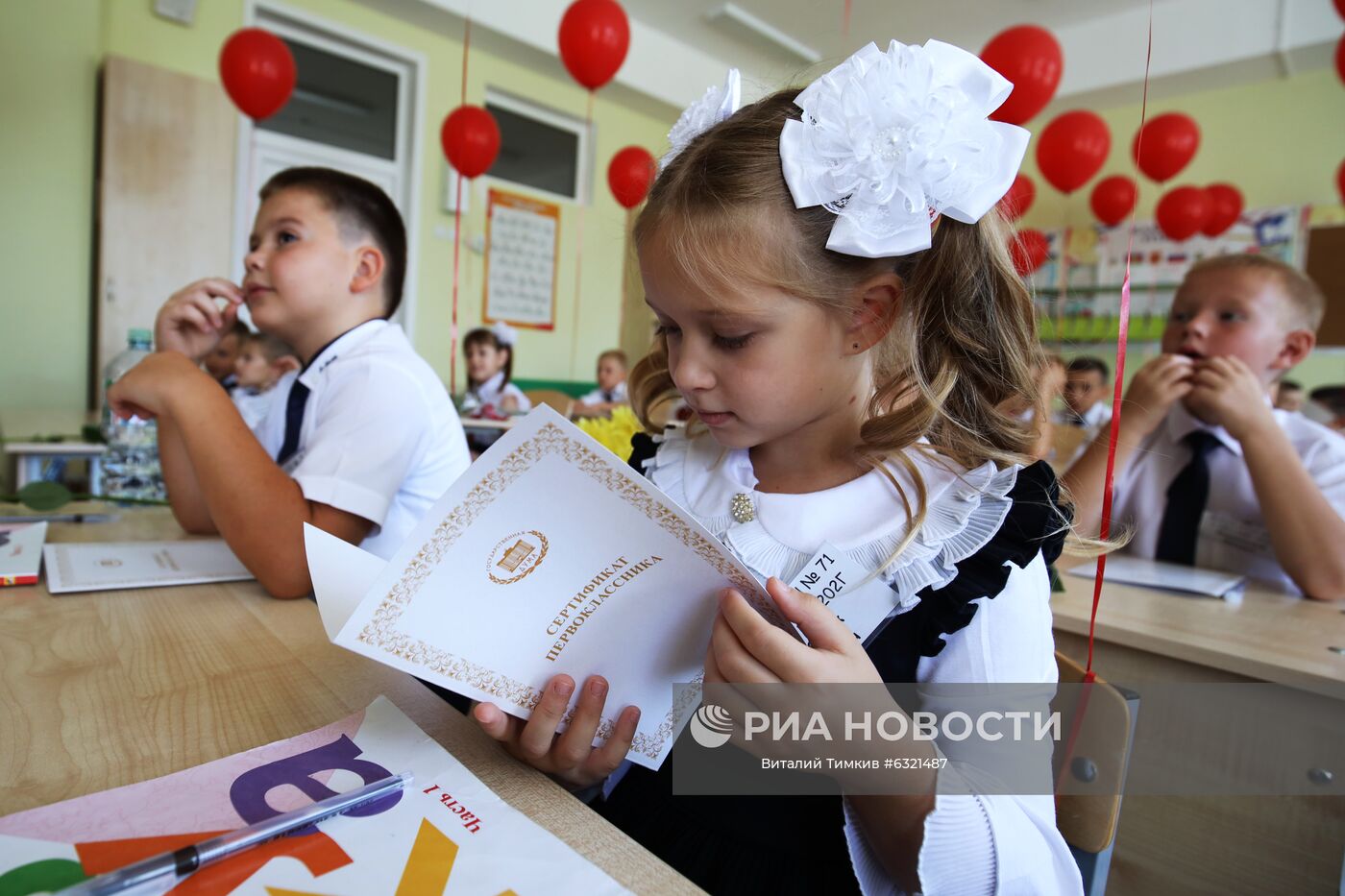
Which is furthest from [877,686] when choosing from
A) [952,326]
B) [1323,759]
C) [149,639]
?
[1323,759]

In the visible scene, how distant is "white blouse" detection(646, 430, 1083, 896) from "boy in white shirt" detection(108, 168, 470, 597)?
423 mm

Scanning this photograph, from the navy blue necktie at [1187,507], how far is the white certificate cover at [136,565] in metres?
1.57

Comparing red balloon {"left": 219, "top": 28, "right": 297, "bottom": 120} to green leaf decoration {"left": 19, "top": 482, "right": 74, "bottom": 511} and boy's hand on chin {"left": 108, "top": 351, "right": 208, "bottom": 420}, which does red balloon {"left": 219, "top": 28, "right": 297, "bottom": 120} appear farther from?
boy's hand on chin {"left": 108, "top": 351, "right": 208, "bottom": 420}

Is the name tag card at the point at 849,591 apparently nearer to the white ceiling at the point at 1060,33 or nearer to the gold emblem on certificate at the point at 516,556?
the gold emblem on certificate at the point at 516,556

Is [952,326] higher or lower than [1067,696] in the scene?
higher

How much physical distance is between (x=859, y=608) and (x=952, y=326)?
10.2 inches

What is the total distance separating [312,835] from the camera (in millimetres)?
378

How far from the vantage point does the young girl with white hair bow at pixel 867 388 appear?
58 centimetres

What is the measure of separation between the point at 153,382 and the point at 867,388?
776 mm

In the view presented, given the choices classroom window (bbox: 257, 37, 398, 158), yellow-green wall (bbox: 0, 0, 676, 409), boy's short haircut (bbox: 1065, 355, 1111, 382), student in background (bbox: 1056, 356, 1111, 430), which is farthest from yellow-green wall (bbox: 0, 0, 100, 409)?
boy's short haircut (bbox: 1065, 355, 1111, 382)

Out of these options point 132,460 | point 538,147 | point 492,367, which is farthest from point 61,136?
point 132,460

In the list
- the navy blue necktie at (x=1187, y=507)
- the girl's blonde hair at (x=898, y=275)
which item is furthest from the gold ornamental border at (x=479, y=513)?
the navy blue necktie at (x=1187, y=507)

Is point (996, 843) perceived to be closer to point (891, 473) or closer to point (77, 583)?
point (891, 473)

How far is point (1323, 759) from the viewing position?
2.69 feet
